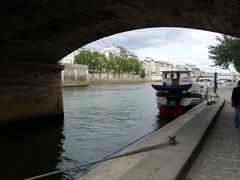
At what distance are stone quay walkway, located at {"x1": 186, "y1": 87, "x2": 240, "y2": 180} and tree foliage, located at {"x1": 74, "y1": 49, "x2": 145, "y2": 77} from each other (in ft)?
313

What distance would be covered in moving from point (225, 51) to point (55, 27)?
93.3 ft

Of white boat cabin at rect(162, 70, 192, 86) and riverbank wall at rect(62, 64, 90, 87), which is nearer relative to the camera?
white boat cabin at rect(162, 70, 192, 86)

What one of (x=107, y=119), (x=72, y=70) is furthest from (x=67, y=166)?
(x=72, y=70)

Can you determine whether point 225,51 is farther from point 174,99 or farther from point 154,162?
point 154,162

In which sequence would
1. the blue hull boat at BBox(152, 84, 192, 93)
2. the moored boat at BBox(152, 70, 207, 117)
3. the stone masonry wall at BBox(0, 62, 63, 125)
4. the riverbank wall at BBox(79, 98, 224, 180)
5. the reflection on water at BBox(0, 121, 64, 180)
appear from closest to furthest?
1. the riverbank wall at BBox(79, 98, 224, 180)
2. the reflection on water at BBox(0, 121, 64, 180)
3. the stone masonry wall at BBox(0, 62, 63, 125)
4. the blue hull boat at BBox(152, 84, 192, 93)
5. the moored boat at BBox(152, 70, 207, 117)

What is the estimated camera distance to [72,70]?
241ft

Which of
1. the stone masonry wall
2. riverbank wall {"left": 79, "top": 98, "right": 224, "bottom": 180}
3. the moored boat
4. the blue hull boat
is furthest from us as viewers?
the moored boat

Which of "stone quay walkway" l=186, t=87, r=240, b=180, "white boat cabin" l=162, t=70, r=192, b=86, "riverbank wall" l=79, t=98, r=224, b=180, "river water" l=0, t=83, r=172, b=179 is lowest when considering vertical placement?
"river water" l=0, t=83, r=172, b=179

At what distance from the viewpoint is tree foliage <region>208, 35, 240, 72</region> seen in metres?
36.1

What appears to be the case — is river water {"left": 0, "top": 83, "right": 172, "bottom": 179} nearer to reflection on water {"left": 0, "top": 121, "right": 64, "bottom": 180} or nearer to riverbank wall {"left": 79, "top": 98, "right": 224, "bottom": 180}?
reflection on water {"left": 0, "top": 121, "right": 64, "bottom": 180}

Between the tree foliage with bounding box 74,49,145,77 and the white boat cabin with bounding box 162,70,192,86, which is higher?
the tree foliage with bounding box 74,49,145,77

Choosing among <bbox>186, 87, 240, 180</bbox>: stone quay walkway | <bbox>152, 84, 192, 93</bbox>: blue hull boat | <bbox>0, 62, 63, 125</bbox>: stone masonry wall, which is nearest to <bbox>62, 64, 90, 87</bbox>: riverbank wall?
→ <bbox>0, 62, 63, 125</bbox>: stone masonry wall

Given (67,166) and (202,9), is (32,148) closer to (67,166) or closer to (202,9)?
(67,166)

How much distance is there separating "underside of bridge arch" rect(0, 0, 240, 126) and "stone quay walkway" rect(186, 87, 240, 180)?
3.58 metres
